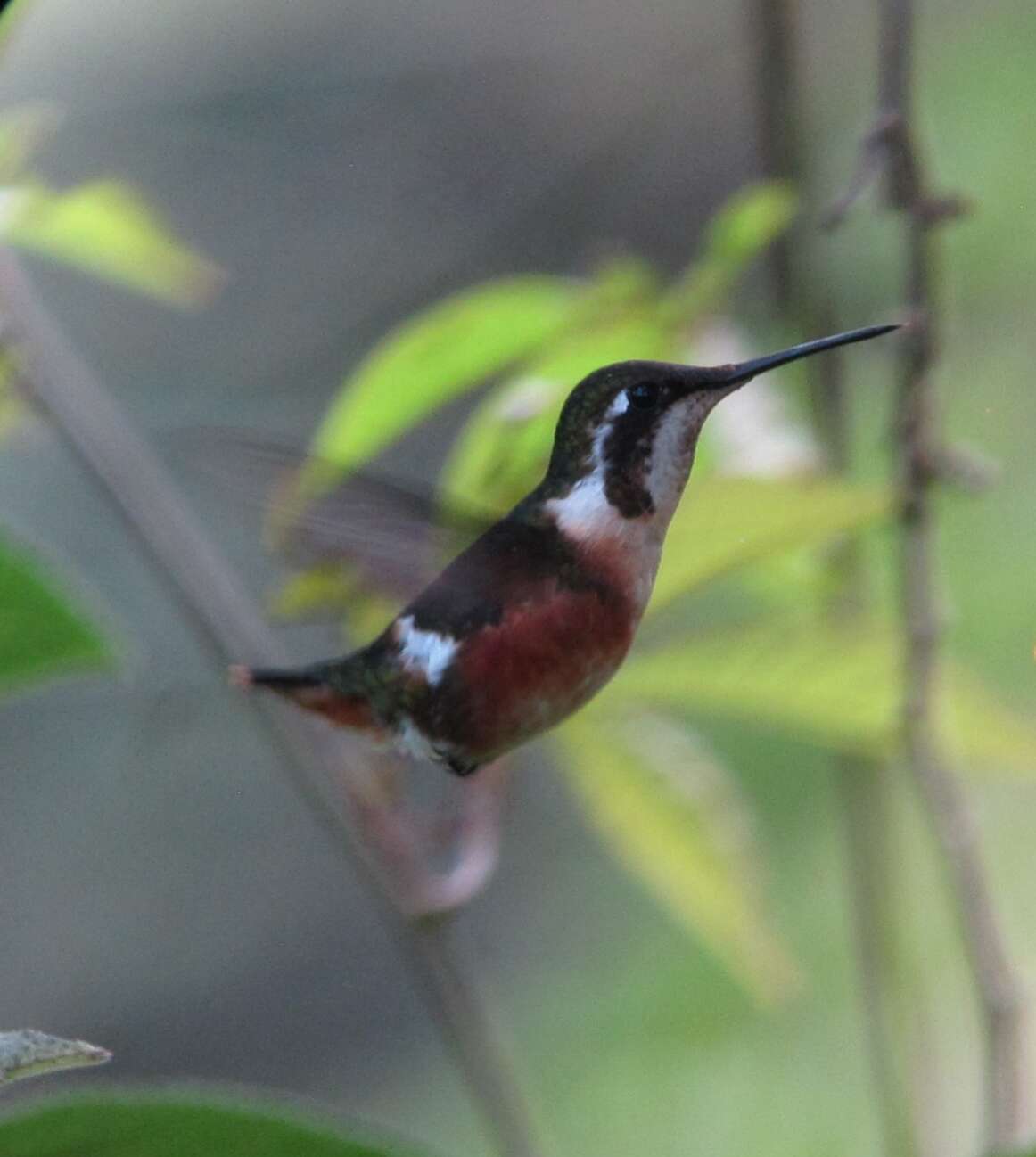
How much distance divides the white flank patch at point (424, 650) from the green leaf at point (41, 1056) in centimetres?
17

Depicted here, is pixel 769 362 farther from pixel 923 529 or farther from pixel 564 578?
pixel 923 529

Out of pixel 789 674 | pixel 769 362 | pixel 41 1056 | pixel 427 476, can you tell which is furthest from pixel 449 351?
pixel 427 476

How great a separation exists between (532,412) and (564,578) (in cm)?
19

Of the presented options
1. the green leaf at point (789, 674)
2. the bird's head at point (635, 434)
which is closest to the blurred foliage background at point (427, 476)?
the green leaf at point (789, 674)

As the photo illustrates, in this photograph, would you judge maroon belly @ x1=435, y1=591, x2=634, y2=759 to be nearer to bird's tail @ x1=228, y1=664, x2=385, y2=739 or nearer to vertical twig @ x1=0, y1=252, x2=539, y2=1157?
bird's tail @ x1=228, y1=664, x2=385, y2=739

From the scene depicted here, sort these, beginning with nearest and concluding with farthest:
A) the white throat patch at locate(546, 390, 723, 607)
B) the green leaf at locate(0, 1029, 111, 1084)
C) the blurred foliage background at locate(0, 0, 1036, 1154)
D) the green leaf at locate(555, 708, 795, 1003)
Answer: the green leaf at locate(0, 1029, 111, 1084), the white throat patch at locate(546, 390, 723, 607), the green leaf at locate(555, 708, 795, 1003), the blurred foliage background at locate(0, 0, 1036, 1154)

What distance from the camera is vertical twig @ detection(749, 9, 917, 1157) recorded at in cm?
75

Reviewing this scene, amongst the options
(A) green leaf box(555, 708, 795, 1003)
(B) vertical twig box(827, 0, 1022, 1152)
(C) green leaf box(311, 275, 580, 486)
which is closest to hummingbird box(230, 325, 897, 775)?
(B) vertical twig box(827, 0, 1022, 1152)

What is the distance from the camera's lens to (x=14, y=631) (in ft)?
1.57

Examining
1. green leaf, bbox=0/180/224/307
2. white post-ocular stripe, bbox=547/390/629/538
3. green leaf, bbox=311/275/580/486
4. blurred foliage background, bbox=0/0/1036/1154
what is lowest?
white post-ocular stripe, bbox=547/390/629/538

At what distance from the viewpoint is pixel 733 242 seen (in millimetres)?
747

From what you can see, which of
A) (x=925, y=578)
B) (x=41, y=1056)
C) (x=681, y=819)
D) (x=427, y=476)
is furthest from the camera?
(x=427, y=476)

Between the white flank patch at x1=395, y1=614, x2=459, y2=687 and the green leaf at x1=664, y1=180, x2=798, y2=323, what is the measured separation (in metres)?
0.32

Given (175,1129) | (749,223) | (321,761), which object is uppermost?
(749,223)
